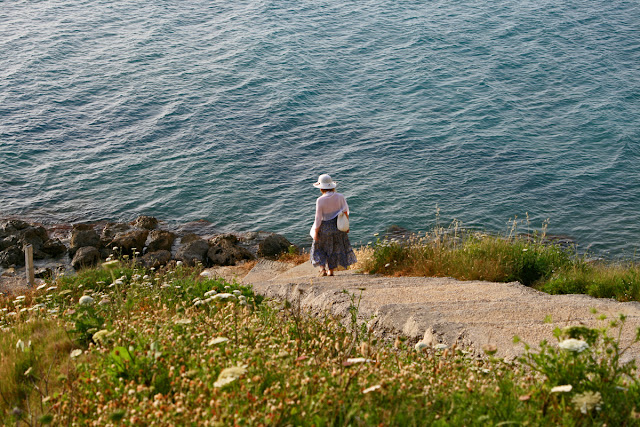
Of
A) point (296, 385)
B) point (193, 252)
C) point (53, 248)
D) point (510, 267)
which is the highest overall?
point (296, 385)

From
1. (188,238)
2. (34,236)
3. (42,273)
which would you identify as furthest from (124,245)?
(34,236)

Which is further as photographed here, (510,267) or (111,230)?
(111,230)

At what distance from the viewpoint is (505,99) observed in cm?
3175

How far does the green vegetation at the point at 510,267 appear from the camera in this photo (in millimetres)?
10852

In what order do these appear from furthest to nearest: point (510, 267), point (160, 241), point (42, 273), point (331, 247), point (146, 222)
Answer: point (146, 222) < point (160, 241) < point (42, 273) < point (331, 247) < point (510, 267)

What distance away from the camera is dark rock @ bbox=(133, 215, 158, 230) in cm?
2141

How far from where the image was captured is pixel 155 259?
1861 centimetres

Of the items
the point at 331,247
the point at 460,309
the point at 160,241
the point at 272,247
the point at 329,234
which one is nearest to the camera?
the point at 460,309

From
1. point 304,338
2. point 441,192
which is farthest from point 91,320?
point 441,192

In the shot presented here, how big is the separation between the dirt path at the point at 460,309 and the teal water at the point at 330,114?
Answer: 9763 millimetres

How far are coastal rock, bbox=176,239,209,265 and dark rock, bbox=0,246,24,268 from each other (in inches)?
192

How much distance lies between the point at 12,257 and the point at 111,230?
10.4 feet

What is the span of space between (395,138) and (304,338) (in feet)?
71.6

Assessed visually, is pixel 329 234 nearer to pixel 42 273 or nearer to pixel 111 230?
pixel 42 273
